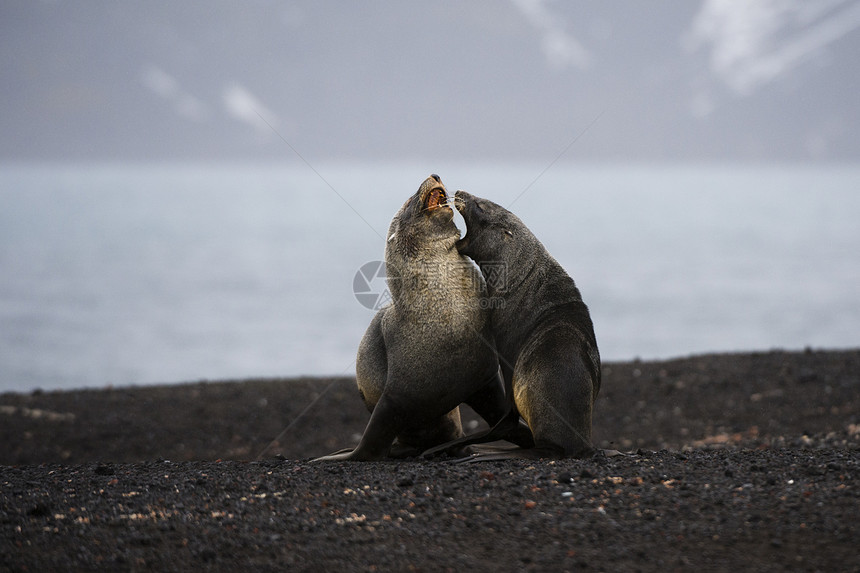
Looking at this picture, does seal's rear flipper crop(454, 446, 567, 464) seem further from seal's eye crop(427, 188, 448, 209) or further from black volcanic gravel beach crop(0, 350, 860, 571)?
seal's eye crop(427, 188, 448, 209)

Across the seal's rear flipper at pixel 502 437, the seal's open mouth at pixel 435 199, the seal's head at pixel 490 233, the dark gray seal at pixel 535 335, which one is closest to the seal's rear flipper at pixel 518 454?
the dark gray seal at pixel 535 335

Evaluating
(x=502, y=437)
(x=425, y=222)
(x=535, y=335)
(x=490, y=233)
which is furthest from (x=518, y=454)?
(x=425, y=222)

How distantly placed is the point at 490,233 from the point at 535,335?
122cm

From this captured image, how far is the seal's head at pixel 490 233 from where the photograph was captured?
31.2 ft

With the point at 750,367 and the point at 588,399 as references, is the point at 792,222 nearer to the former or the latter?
the point at 750,367

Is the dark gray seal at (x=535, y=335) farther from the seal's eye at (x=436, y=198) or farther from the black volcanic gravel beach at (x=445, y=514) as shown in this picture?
the black volcanic gravel beach at (x=445, y=514)

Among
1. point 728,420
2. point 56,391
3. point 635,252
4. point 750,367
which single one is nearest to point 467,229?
point 728,420

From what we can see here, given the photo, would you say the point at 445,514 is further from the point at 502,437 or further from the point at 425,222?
the point at 425,222

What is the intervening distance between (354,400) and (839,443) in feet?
30.4

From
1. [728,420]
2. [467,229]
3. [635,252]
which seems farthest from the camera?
[635,252]

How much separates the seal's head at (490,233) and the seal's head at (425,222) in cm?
25

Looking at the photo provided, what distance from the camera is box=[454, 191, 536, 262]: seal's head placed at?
9.52 m

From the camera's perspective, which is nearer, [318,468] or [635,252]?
[318,468]

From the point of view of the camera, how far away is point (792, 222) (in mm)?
157625
